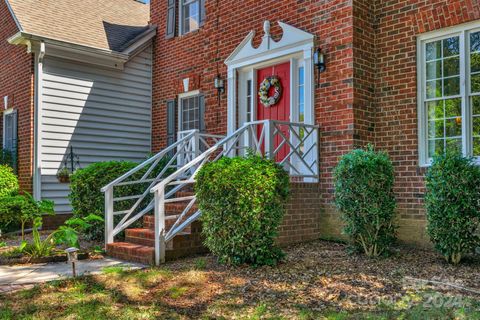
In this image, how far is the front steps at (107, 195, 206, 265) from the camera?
6.11 m

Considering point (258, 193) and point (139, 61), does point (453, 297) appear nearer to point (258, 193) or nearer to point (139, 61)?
point (258, 193)

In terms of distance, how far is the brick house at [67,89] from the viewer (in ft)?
31.7

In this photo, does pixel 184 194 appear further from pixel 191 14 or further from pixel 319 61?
pixel 191 14

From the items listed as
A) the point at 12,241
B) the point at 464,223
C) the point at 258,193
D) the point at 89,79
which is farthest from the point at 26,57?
the point at 464,223

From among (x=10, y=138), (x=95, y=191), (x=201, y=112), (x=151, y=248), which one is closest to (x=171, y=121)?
(x=201, y=112)

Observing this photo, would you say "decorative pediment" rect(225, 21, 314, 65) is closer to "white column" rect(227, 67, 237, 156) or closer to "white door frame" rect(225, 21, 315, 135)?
"white door frame" rect(225, 21, 315, 135)

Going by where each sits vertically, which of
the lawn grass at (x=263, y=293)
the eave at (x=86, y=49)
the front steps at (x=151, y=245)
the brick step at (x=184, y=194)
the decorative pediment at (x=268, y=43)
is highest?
the eave at (x=86, y=49)

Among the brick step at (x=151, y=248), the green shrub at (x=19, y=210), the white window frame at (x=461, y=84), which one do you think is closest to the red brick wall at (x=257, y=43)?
the white window frame at (x=461, y=84)

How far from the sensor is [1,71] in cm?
1104

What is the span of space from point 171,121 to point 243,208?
5885mm

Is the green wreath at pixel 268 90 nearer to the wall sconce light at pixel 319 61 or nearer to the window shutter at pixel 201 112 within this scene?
the wall sconce light at pixel 319 61

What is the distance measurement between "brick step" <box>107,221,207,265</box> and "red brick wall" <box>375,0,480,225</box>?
3.01m

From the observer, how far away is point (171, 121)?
1083 centimetres

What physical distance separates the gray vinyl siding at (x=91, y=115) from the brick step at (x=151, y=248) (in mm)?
3846
